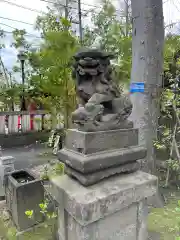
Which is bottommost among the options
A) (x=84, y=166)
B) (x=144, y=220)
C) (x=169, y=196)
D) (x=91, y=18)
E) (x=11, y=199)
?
(x=169, y=196)

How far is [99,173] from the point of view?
131 centimetres

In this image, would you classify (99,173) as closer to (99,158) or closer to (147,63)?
(99,158)

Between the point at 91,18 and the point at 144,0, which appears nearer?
the point at 144,0

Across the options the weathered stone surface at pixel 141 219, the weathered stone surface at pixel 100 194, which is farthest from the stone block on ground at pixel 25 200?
the weathered stone surface at pixel 141 219

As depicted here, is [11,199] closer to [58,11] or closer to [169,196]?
[169,196]

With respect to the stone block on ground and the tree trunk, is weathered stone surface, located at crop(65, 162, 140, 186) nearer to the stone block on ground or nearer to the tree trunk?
the stone block on ground

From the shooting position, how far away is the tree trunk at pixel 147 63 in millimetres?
2219

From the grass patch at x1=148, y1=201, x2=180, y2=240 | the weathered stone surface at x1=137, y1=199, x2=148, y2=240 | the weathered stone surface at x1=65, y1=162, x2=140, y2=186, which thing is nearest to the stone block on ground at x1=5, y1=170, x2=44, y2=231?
the weathered stone surface at x1=65, y1=162, x2=140, y2=186

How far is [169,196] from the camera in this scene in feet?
9.41

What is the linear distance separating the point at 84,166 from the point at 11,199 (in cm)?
147

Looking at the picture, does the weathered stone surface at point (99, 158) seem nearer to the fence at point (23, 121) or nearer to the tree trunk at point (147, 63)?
the tree trunk at point (147, 63)

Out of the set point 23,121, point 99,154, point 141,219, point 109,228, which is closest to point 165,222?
point 141,219

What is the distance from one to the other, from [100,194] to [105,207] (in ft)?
0.30

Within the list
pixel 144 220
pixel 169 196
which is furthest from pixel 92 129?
pixel 169 196
